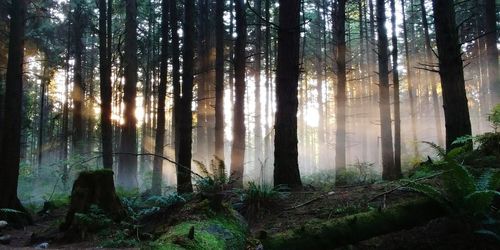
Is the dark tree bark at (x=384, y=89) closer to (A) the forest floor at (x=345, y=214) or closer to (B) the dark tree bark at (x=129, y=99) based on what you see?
(A) the forest floor at (x=345, y=214)

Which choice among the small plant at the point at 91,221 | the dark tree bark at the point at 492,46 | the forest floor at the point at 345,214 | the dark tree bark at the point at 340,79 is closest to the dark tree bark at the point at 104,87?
the forest floor at the point at 345,214

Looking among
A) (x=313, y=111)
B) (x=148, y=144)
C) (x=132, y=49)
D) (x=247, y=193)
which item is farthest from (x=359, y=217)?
(x=313, y=111)

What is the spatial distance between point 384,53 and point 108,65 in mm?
11608

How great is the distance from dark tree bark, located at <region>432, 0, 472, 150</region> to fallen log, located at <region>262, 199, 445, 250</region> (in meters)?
3.58

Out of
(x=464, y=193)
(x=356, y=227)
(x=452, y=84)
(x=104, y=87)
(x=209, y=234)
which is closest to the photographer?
(x=209, y=234)

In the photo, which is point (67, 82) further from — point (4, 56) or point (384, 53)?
point (384, 53)

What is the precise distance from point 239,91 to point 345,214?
10.6m

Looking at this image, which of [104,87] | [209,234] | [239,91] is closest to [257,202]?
[209,234]

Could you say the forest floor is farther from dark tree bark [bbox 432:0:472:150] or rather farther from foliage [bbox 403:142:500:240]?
dark tree bark [bbox 432:0:472:150]

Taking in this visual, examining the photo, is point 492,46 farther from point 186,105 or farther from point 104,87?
point 104,87

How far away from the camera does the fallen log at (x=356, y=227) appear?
14.4ft

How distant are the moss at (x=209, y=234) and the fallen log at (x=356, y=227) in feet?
1.23

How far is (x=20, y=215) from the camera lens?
10148 millimetres

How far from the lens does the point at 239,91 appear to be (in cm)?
1562
